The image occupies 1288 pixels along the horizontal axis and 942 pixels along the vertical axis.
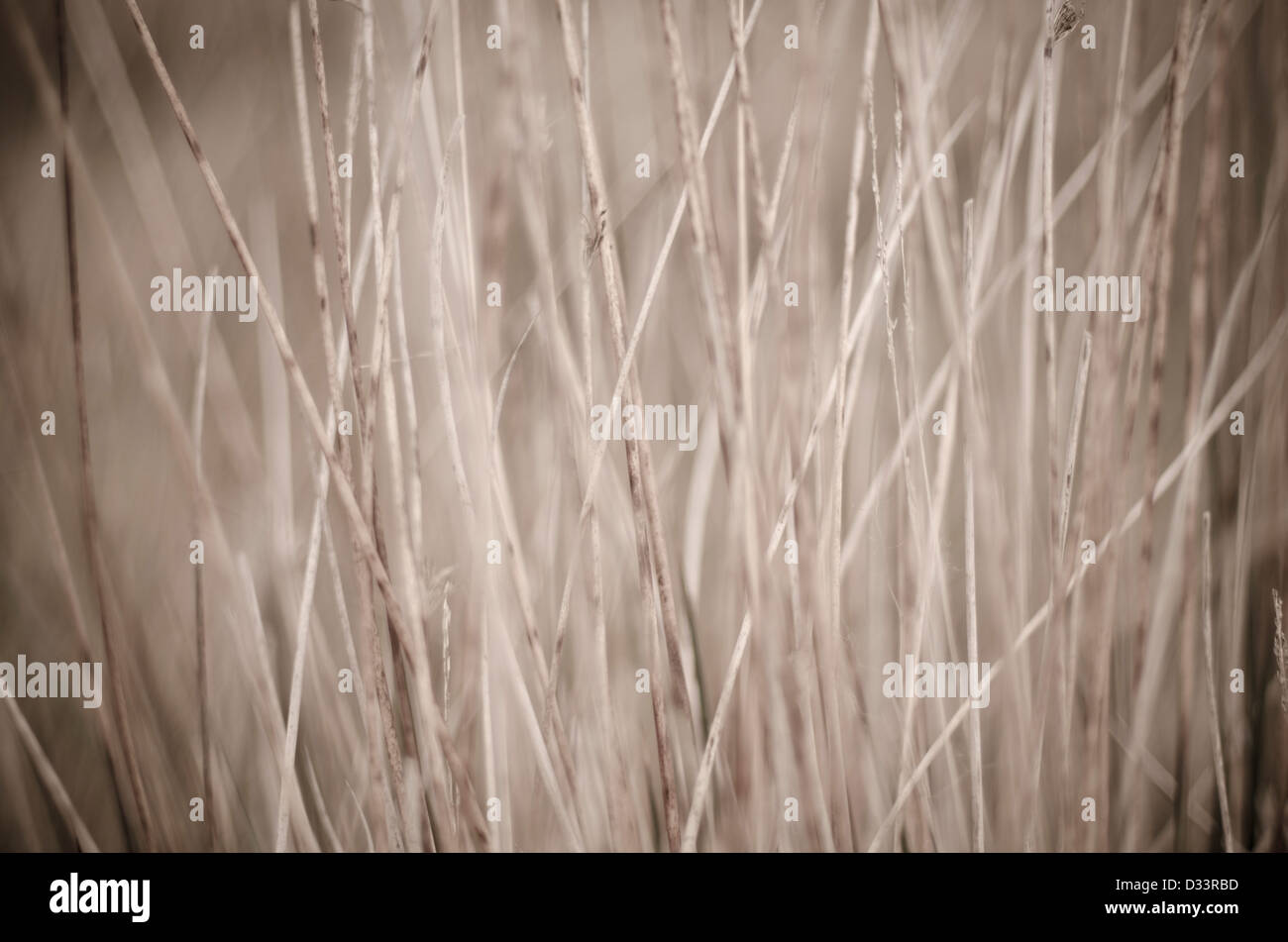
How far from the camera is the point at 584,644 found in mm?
1091

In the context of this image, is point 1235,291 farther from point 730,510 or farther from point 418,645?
point 418,645

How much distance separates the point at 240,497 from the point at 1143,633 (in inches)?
54.7

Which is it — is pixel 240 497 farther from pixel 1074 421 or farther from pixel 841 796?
pixel 1074 421

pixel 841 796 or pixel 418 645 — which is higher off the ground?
pixel 418 645

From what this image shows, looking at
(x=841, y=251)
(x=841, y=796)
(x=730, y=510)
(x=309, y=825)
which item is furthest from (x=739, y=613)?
(x=309, y=825)

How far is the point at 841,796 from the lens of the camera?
41.5 inches

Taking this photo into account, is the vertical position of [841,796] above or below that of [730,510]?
below

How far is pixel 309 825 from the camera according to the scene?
1.11 meters
